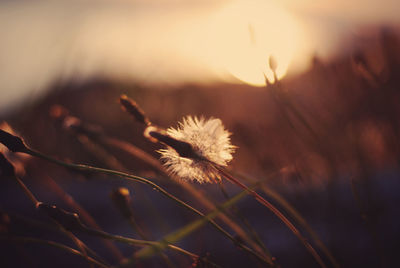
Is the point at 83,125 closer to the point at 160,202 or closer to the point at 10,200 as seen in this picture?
the point at 160,202

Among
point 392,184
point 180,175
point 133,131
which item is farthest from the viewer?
point 133,131

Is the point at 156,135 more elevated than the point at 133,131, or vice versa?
the point at 133,131

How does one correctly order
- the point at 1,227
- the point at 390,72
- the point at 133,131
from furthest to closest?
the point at 133,131, the point at 390,72, the point at 1,227

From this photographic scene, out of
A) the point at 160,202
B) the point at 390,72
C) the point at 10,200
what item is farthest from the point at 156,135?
the point at 10,200

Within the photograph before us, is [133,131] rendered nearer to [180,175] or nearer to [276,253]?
[276,253]

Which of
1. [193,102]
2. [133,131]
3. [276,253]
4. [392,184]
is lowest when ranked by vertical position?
[276,253]

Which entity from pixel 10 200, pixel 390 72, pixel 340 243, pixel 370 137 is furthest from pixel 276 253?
pixel 10 200

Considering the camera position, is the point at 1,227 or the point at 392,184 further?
the point at 392,184
